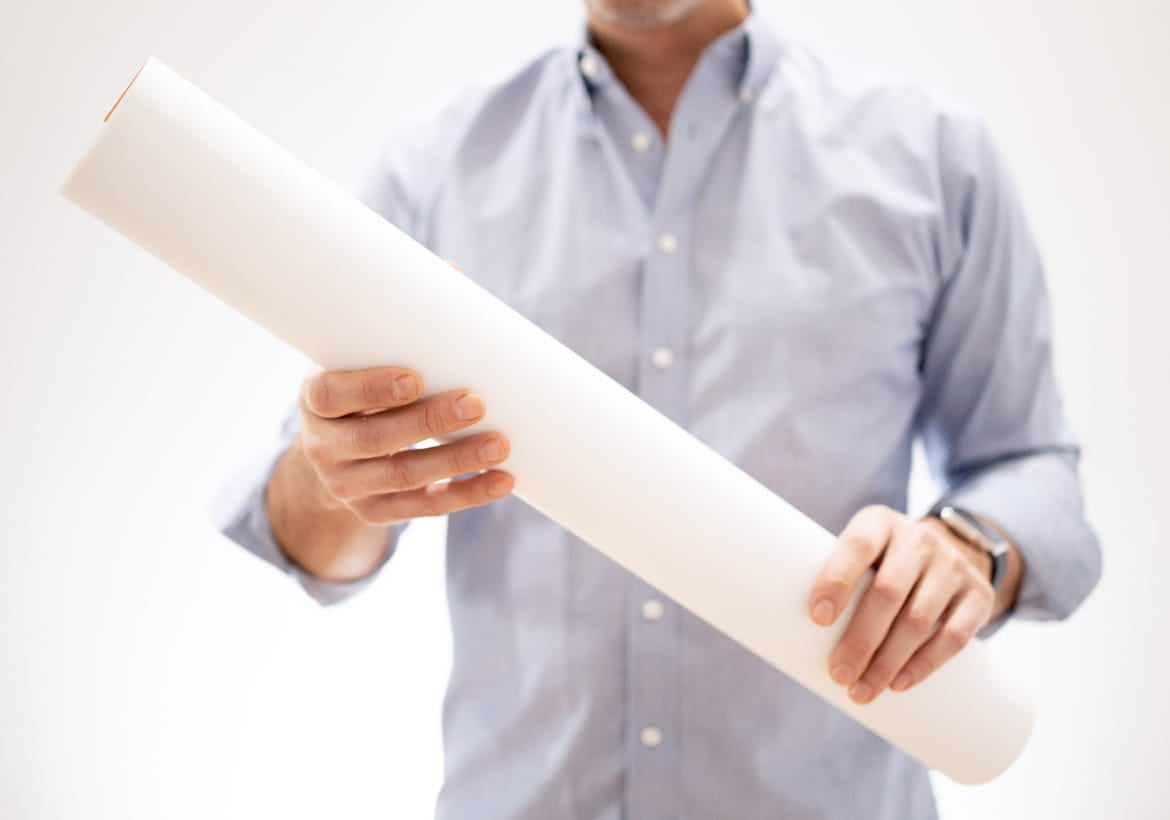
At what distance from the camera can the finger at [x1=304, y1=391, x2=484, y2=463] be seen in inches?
23.0

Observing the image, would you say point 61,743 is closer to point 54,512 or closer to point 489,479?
point 54,512

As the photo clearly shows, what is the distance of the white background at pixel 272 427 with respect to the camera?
1358 millimetres

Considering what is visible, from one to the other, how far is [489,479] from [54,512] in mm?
992

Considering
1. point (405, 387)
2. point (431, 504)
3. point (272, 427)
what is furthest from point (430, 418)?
point (272, 427)

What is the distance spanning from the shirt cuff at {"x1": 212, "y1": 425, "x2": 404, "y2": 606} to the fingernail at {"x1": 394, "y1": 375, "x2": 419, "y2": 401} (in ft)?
1.12

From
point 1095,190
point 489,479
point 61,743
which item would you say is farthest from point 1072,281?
point 61,743

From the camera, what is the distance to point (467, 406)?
22.9 inches

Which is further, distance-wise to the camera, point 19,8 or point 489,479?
point 19,8

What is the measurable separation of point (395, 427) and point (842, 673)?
1.09 ft

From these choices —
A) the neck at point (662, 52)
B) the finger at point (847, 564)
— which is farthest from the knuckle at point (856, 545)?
the neck at point (662, 52)

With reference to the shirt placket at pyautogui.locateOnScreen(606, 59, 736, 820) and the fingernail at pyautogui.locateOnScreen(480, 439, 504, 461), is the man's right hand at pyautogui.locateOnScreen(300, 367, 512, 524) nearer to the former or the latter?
the fingernail at pyautogui.locateOnScreen(480, 439, 504, 461)

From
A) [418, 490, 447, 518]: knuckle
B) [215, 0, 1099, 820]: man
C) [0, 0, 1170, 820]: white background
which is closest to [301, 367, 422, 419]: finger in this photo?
[418, 490, 447, 518]: knuckle

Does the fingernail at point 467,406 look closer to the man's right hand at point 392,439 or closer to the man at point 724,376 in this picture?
the man's right hand at point 392,439

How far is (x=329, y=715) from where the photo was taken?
58.1 inches
